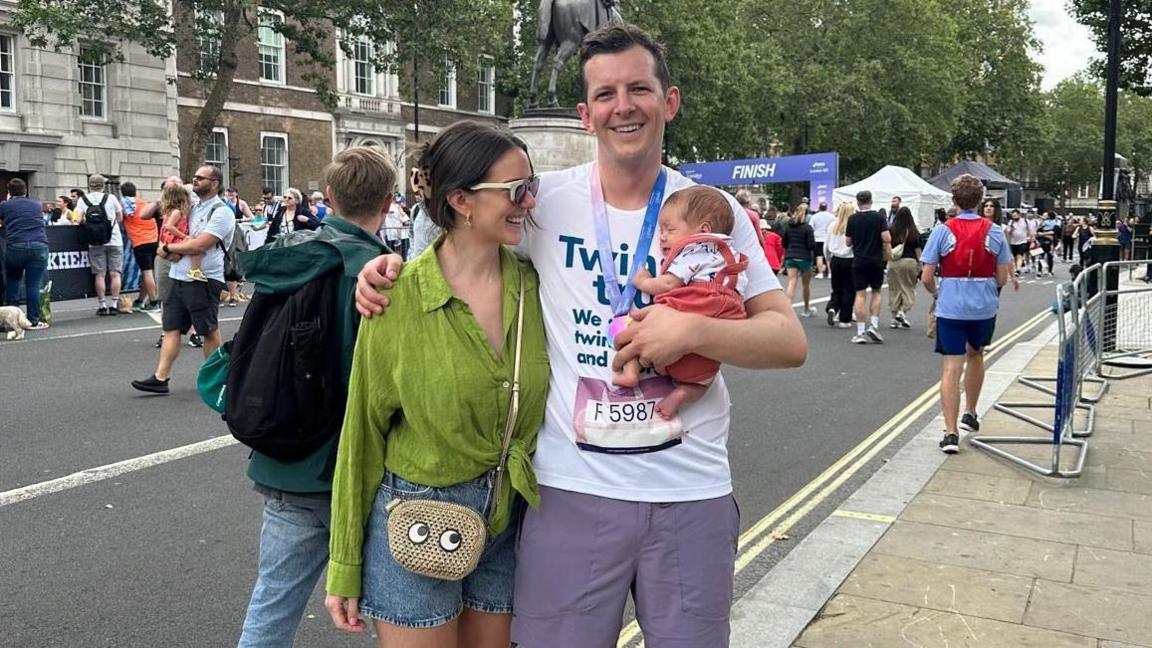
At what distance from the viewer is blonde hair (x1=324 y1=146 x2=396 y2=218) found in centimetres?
264

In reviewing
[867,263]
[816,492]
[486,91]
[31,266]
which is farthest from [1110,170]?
[486,91]

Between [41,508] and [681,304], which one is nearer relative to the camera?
[681,304]

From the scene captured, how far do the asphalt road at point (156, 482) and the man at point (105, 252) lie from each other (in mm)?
3187

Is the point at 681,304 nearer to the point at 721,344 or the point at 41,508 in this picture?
the point at 721,344

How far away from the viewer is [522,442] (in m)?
2.07

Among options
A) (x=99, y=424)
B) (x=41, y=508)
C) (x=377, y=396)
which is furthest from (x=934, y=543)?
(x=99, y=424)

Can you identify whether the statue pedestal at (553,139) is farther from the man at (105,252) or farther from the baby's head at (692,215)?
the baby's head at (692,215)

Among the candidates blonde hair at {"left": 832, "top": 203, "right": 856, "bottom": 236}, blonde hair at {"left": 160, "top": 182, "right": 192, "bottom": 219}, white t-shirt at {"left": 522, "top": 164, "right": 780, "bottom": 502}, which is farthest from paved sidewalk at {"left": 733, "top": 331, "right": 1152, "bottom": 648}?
blonde hair at {"left": 832, "top": 203, "right": 856, "bottom": 236}

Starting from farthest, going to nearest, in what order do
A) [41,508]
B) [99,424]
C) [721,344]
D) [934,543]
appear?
1. [99,424]
2. [41,508]
3. [934,543]
4. [721,344]

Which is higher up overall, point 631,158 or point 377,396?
point 631,158

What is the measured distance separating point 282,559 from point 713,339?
130cm

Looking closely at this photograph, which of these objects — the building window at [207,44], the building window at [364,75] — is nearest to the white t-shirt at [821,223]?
the building window at [207,44]

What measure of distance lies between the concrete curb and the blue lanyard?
1.91 m

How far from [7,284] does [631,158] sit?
13.4 metres
